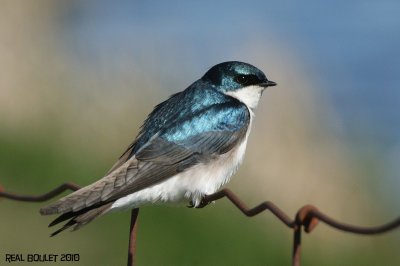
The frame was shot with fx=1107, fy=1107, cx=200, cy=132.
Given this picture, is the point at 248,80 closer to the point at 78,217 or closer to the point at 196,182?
the point at 196,182

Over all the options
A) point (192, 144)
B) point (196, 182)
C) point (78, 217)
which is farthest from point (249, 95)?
point (78, 217)

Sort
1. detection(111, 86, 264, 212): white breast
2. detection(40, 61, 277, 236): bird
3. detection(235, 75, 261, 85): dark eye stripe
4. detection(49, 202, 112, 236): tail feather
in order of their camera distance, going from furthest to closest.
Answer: detection(235, 75, 261, 85): dark eye stripe, detection(111, 86, 264, 212): white breast, detection(40, 61, 277, 236): bird, detection(49, 202, 112, 236): tail feather

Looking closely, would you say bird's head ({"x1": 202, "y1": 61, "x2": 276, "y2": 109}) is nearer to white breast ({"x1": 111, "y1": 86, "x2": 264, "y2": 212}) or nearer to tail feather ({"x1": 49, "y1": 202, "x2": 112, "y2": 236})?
white breast ({"x1": 111, "y1": 86, "x2": 264, "y2": 212})

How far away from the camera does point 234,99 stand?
4113 mm

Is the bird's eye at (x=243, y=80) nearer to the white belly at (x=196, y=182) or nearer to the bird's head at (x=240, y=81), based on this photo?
the bird's head at (x=240, y=81)

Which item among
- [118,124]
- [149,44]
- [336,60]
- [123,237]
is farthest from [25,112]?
[336,60]

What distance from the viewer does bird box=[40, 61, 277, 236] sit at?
3.57 meters

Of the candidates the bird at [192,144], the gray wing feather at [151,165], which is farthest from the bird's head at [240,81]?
the gray wing feather at [151,165]

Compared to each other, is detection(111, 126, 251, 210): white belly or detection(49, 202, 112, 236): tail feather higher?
detection(49, 202, 112, 236): tail feather

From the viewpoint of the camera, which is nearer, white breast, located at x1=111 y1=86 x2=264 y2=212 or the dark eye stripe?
white breast, located at x1=111 y1=86 x2=264 y2=212

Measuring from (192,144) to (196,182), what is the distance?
146mm

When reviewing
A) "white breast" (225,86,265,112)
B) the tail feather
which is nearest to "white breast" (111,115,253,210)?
"white breast" (225,86,265,112)

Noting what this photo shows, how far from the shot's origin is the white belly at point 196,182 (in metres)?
3.69

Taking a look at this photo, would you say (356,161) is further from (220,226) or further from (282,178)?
(220,226)
